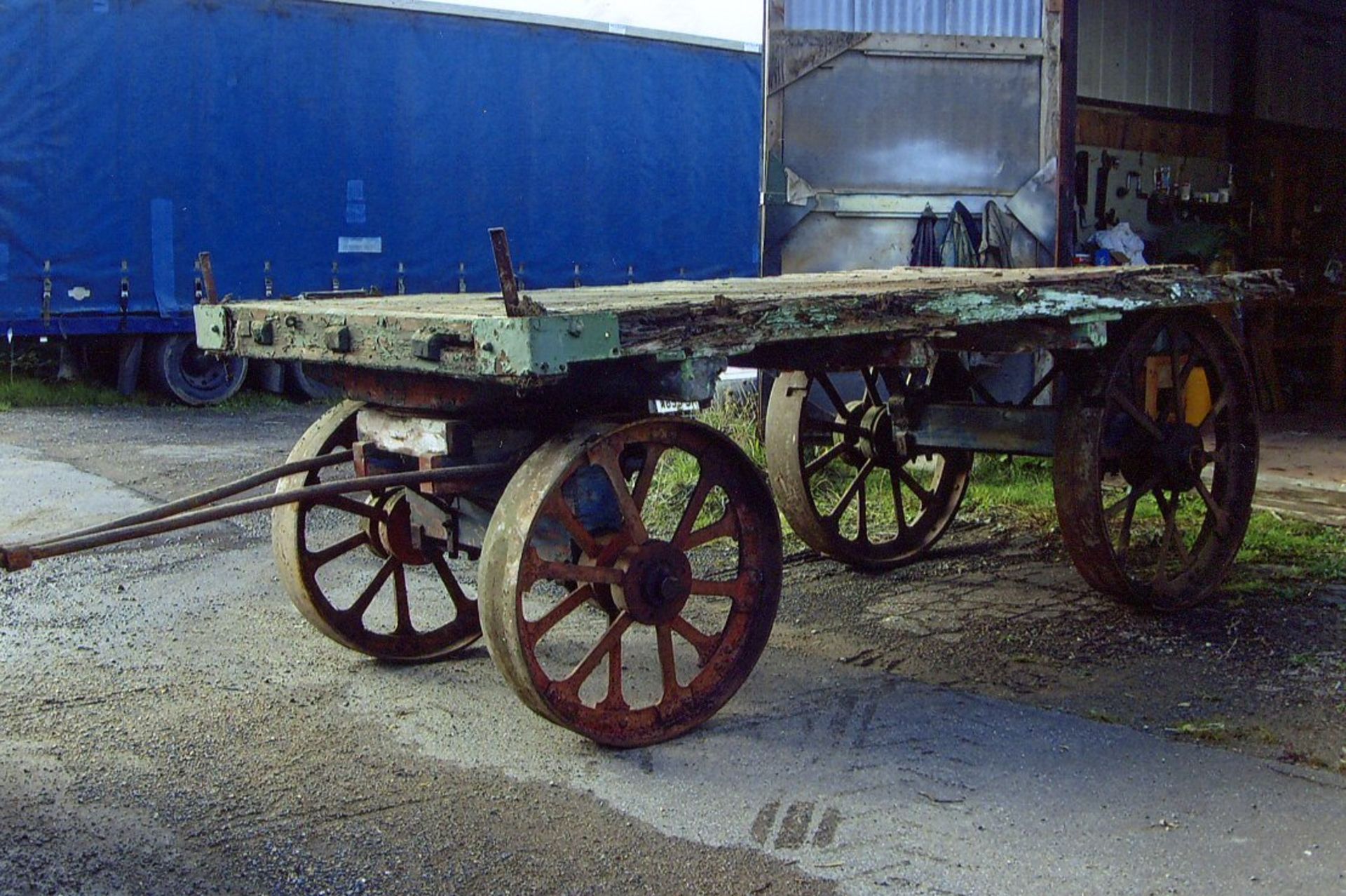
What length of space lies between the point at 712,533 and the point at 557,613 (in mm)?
503

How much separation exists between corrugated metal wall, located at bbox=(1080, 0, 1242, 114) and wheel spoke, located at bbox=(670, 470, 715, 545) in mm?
7635

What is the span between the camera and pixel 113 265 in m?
10.9

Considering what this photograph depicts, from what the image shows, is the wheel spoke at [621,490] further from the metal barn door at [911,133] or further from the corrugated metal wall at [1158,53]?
the corrugated metal wall at [1158,53]

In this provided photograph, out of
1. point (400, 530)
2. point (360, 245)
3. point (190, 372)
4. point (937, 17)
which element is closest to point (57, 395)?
point (190, 372)

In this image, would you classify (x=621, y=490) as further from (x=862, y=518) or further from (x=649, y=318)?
(x=862, y=518)

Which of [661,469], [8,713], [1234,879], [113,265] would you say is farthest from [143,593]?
[113,265]

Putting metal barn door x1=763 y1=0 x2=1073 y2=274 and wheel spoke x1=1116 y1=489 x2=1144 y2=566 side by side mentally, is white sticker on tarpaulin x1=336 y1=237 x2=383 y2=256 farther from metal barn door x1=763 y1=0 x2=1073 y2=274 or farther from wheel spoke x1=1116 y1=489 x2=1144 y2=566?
wheel spoke x1=1116 y1=489 x2=1144 y2=566

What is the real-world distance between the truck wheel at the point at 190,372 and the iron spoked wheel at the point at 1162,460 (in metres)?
8.23

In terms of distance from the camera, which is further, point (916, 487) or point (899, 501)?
point (916, 487)

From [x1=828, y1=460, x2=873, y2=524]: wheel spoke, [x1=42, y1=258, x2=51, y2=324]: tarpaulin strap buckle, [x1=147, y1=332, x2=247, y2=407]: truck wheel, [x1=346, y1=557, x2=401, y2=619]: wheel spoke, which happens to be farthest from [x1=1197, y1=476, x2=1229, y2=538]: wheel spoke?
[x1=42, y1=258, x2=51, y2=324]: tarpaulin strap buckle

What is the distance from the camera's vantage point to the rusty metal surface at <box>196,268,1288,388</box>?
3311mm

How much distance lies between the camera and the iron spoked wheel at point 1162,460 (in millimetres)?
4934

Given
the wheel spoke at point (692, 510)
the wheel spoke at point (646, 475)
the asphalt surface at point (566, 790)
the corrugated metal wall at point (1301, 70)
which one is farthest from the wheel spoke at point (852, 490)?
the corrugated metal wall at point (1301, 70)

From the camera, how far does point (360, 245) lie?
12.0 metres
